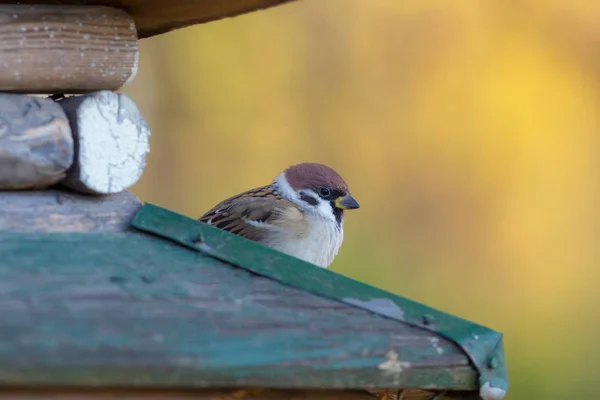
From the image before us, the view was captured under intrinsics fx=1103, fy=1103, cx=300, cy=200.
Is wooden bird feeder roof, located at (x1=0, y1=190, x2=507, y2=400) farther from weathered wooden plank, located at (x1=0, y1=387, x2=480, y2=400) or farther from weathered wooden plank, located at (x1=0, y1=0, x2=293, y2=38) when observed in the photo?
weathered wooden plank, located at (x1=0, y1=0, x2=293, y2=38)

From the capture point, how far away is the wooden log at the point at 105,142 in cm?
148

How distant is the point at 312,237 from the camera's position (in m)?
2.68

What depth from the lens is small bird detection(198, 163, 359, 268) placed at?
2641mm

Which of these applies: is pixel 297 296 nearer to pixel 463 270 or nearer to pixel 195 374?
pixel 195 374

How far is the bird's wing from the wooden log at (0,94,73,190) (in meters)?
1.18

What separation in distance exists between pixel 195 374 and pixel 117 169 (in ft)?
1.09

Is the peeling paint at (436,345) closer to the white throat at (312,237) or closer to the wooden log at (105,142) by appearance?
the wooden log at (105,142)

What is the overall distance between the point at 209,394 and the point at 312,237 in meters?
1.31

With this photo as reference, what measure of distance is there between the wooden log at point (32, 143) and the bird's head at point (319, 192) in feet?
4.45

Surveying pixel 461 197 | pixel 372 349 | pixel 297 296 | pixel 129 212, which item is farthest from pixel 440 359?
pixel 461 197

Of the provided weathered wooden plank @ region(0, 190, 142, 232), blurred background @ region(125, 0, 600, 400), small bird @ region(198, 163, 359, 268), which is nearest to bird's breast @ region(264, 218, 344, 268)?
small bird @ region(198, 163, 359, 268)

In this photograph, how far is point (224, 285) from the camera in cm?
139

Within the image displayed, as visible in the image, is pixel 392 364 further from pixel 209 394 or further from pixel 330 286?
pixel 209 394

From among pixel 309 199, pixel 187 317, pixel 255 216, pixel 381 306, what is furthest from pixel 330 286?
pixel 309 199
